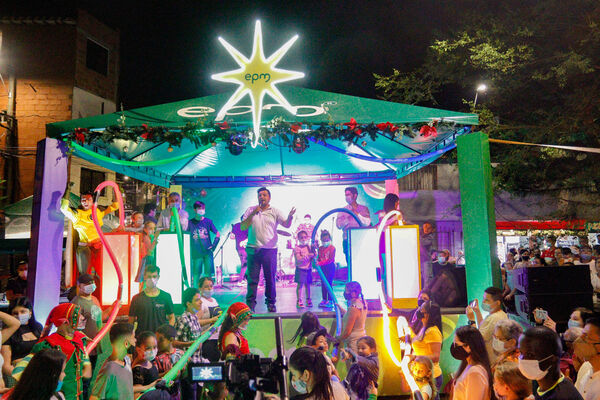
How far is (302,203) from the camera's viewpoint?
13562mm

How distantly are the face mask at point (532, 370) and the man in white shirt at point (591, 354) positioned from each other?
0.94 metres

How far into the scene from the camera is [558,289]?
7996 mm

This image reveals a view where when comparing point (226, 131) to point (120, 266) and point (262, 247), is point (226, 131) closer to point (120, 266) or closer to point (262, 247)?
point (262, 247)

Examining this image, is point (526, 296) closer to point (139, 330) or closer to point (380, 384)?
point (380, 384)

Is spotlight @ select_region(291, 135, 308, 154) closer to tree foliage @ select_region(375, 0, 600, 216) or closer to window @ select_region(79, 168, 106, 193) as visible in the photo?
tree foliage @ select_region(375, 0, 600, 216)

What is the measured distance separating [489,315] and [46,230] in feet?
21.0

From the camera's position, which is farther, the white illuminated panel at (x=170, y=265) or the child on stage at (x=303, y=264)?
the child on stage at (x=303, y=264)


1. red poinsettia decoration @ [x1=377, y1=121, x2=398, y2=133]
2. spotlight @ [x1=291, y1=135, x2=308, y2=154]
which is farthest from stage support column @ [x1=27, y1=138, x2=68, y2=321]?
red poinsettia decoration @ [x1=377, y1=121, x2=398, y2=133]

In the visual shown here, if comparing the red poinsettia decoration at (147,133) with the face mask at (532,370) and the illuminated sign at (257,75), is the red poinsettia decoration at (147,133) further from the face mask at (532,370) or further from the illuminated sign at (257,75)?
the face mask at (532,370)

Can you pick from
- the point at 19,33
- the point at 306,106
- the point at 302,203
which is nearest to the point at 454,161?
the point at 302,203

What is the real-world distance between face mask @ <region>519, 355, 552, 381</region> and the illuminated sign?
492 centimetres

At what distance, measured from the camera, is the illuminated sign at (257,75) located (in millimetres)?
6879

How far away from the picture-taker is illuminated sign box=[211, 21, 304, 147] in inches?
271

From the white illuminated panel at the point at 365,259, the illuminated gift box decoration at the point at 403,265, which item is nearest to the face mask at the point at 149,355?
the illuminated gift box decoration at the point at 403,265
